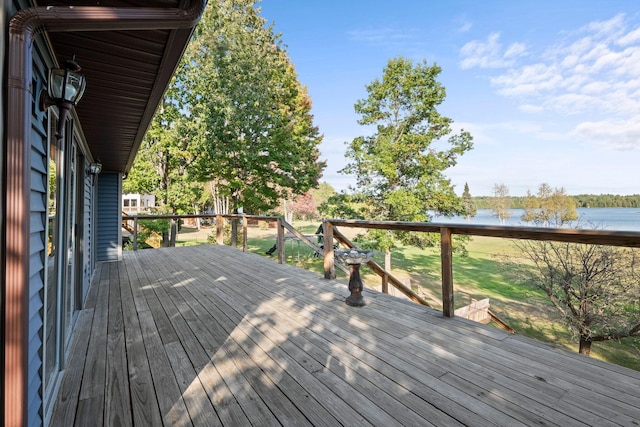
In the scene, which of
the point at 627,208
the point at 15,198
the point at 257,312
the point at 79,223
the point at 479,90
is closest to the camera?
the point at 15,198

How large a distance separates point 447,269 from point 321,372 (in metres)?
1.52

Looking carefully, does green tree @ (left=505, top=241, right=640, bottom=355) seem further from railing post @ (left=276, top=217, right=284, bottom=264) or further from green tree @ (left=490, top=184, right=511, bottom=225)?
green tree @ (left=490, top=184, right=511, bottom=225)

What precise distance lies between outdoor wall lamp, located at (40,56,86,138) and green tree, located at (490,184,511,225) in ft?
51.0

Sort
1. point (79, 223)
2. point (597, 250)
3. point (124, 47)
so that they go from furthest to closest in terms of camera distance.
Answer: point (597, 250), point (79, 223), point (124, 47)

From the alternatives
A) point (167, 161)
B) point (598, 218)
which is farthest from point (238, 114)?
point (598, 218)

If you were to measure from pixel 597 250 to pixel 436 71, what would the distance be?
830cm

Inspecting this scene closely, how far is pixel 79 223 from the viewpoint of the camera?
3.43 meters

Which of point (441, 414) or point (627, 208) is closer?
point (441, 414)

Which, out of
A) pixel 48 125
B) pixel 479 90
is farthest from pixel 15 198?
pixel 479 90

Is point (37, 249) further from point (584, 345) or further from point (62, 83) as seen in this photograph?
point (584, 345)

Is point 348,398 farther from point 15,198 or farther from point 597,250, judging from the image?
point 597,250

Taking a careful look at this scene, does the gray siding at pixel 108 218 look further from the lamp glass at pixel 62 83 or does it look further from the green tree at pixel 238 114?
the lamp glass at pixel 62 83

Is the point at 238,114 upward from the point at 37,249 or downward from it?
upward

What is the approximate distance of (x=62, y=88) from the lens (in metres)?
1.38
